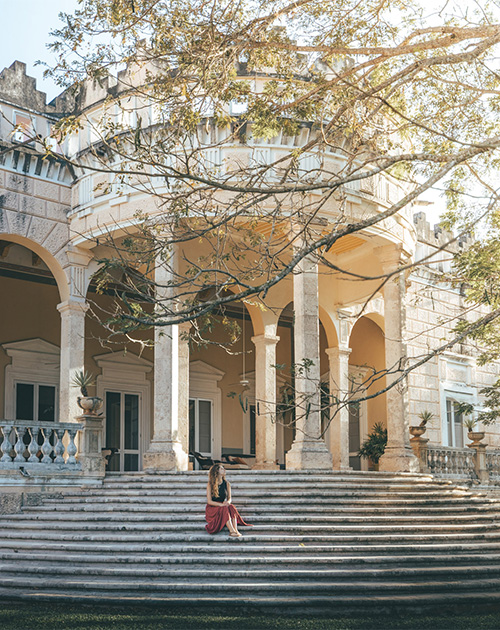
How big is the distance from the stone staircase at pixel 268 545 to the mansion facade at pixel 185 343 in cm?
105

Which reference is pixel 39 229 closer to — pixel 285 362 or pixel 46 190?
pixel 46 190

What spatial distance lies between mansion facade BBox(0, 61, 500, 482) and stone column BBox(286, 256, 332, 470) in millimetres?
23

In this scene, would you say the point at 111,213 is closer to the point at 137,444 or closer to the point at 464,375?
the point at 137,444

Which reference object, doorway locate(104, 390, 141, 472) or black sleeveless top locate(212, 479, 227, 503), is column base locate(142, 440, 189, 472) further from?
doorway locate(104, 390, 141, 472)

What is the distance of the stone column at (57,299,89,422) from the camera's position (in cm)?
1397

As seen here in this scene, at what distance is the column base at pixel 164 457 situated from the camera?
12703 mm

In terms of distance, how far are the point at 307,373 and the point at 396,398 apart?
2403 millimetres

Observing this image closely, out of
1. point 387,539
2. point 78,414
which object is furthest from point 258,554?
point 78,414

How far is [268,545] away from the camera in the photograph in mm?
9734

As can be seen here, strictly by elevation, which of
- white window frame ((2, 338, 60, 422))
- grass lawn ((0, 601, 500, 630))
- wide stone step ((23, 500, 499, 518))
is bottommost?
grass lawn ((0, 601, 500, 630))

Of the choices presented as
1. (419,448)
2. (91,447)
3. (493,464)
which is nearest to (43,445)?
(91,447)

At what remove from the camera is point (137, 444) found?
18.1 metres

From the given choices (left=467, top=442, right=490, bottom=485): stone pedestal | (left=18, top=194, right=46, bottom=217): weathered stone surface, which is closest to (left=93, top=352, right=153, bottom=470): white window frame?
(left=18, top=194, right=46, bottom=217): weathered stone surface

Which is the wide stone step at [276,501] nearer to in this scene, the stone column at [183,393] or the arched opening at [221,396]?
the stone column at [183,393]
